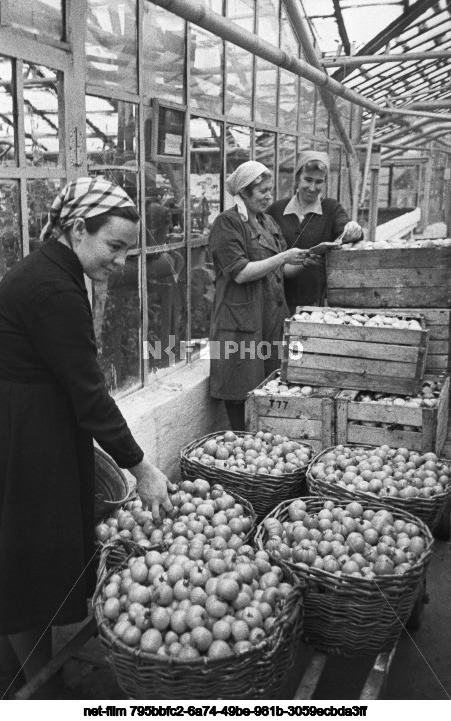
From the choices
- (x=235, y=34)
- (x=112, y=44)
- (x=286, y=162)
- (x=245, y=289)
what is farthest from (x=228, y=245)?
(x=286, y=162)

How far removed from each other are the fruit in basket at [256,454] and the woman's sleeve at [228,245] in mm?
1027

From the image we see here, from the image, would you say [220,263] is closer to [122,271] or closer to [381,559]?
[122,271]

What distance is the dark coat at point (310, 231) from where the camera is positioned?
201 inches

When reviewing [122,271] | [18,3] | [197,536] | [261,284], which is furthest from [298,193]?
[197,536]

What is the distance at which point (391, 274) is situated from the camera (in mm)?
4520

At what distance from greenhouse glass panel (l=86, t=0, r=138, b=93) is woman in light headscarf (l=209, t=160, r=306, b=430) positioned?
2.83 feet

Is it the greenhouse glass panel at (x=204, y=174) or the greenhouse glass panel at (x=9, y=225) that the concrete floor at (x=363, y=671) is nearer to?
the greenhouse glass panel at (x=9, y=225)

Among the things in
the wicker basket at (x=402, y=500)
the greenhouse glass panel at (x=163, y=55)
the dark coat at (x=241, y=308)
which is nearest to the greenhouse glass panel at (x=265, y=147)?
the greenhouse glass panel at (x=163, y=55)

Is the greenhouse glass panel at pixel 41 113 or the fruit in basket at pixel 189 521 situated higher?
the greenhouse glass panel at pixel 41 113

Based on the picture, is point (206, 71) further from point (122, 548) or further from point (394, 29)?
point (394, 29)

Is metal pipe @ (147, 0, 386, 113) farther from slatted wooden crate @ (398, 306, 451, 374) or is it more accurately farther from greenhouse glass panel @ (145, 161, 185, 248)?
slatted wooden crate @ (398, 306, 451, 374)

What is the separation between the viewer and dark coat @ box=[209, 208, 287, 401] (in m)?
4.42

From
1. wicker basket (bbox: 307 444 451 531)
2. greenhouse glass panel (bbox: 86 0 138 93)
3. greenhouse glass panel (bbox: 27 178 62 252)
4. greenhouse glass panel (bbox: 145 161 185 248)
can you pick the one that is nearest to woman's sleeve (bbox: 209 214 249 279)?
greenhouse glass panel (bbox: 145 161 185 248)

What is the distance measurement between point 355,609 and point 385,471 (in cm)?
116
